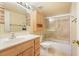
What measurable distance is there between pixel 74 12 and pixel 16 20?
94 centimetres

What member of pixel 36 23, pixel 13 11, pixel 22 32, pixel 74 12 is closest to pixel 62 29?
pixel 74 12

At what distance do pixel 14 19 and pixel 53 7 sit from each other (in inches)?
26.2

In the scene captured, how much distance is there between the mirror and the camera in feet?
4.40

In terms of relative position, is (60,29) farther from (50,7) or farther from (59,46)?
(50,7)

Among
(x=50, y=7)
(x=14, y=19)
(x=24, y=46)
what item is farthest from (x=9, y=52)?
(x=50, y=7)

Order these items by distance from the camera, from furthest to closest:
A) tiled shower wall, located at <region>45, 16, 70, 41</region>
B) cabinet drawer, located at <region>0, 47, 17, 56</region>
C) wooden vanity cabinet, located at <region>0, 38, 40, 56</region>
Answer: tiled shower wall, located at <region>45, 16, 70, 41</region>, wooden vanity cabinet, located at <region>0, 38, 40, 56</region>, cabinet drawer, located at <region>0, 47, 17, 56</region>

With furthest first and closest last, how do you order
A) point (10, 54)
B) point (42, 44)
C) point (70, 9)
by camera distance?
point (42, 44), point (70, 9), point (10, 54)

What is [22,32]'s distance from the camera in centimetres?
150

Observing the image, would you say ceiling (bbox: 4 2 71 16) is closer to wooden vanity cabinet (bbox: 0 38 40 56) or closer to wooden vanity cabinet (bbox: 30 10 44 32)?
wooden vanity cabinet (bbox: 30 10 44 32)

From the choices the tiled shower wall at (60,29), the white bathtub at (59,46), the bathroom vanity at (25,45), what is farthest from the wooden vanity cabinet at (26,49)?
the tiled shower wall at (60,29)

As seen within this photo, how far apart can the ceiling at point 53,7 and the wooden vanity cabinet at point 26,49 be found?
0.49 meters

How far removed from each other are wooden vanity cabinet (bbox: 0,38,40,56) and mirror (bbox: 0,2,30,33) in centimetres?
→ 26

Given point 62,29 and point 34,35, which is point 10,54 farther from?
point 62,29

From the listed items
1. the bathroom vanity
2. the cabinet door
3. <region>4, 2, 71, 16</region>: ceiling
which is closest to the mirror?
<region>4, 2, 71, 16</region>: ceiling
